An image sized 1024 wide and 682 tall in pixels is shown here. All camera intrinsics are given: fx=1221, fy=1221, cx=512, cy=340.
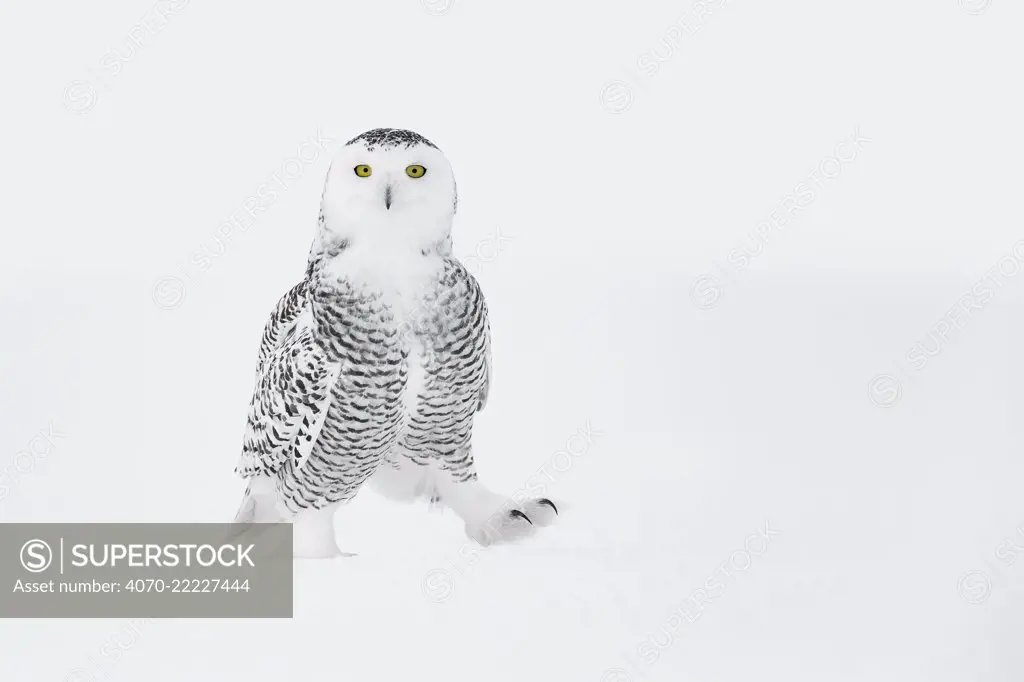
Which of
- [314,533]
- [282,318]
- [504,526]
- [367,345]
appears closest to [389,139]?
[367,345]

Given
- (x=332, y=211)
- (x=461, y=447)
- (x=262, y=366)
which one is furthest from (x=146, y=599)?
(x=332, y=211)

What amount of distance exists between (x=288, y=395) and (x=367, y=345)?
295 millimetres

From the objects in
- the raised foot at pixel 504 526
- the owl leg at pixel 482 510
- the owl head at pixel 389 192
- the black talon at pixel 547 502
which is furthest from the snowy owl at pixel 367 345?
the black talon at pixel 547 502

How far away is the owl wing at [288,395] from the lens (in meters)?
3.46

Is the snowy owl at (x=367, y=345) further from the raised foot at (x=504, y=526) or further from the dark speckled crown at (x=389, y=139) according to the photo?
the raised foot at (x=504, y=526)

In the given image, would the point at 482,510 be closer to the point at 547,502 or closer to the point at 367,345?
the point at 547,502

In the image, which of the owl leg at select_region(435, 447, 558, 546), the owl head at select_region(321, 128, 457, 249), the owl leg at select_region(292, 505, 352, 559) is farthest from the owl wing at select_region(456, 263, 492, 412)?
the owl leg at select_region(292, 505, 352, 559)

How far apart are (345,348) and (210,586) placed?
33.0 inches

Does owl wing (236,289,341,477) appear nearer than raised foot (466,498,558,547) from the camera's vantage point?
Yes

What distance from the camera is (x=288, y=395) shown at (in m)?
3.51

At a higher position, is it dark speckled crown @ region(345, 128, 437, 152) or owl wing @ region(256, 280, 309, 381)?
dark speckled crown @ region(345, 128, 437, 152)

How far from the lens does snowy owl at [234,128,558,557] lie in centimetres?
333

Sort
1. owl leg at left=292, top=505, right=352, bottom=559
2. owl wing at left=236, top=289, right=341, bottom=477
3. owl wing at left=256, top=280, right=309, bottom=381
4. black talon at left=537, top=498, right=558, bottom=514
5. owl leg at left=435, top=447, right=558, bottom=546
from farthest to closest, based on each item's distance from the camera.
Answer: black talon at left=537, top=498, right=558, bottom=514 → owl leg at left=435, top=447, right=558, bottom=546 → owl leg at left=292, top=505, right=352, bottom=559 → owl wing at left=256, top=280, right=309, bottom=381 → owl wing at left=236, top=289, right=341, bottom=477

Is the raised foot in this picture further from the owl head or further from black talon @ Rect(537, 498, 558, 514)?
the owl head
